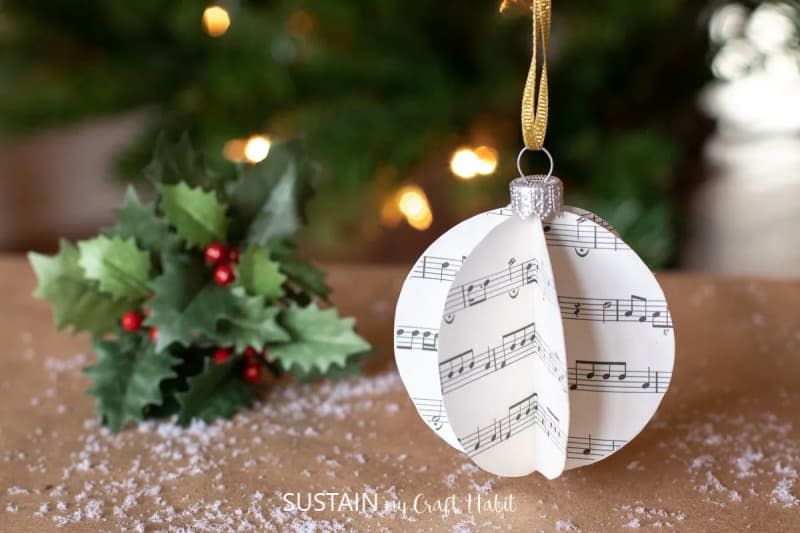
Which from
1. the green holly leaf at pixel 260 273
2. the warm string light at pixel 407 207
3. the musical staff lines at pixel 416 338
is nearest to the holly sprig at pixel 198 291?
the green holly leaf at pixel 260 273

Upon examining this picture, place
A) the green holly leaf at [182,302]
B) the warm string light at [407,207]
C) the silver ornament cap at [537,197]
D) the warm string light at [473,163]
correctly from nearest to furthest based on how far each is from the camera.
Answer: the silver ornament cap at [537,197], the green holly leaf at [182,302], the warm string light at [473,163], the warm string light at [407,207]

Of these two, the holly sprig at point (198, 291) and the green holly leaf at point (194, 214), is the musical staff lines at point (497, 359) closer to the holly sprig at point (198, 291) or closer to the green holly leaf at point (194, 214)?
the holly sprig at point (198, 291)

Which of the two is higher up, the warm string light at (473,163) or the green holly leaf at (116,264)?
the warm string light at (473,163)

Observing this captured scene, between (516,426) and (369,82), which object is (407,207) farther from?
(516,426)

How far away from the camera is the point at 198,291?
0.69 meters

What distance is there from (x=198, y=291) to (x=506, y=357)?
250 mm

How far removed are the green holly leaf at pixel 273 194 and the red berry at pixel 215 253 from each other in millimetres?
35

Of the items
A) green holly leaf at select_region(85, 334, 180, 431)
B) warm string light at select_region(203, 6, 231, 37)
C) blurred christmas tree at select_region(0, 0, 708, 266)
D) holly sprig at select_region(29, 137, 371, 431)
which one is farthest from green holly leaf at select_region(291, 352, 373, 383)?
warm string light at select_region(203, 6, 231, 37)

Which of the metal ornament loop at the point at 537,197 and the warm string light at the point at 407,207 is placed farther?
the warm string light at the point at 407,207

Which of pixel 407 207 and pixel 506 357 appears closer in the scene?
pixel 506 357

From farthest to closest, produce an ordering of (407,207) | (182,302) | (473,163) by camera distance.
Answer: (407,207), (473,163), (182,302)

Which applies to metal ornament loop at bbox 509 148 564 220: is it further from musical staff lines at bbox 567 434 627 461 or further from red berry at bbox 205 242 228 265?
red berry at bbox 205 242 228 265

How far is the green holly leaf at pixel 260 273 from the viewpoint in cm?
70

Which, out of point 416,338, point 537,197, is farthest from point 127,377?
point 537,197
